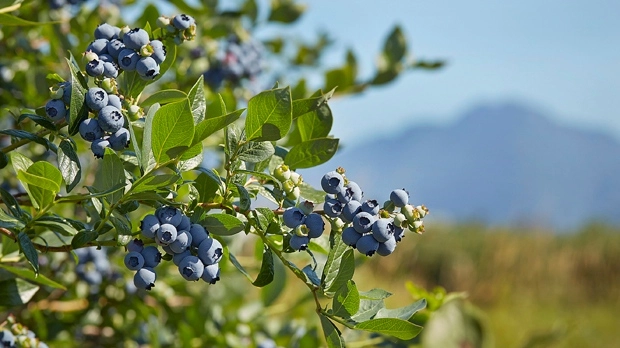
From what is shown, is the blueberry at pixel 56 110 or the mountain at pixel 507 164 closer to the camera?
the blueberry at pixel 56 110

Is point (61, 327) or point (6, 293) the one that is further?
point (61, 327)

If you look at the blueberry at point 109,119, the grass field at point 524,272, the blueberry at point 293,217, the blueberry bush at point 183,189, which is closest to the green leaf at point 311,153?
the blueberry bush at point 183,189

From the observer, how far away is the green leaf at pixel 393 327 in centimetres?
74

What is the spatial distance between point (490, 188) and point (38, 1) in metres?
133

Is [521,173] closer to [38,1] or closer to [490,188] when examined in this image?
[490,188]

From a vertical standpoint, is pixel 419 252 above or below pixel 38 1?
above

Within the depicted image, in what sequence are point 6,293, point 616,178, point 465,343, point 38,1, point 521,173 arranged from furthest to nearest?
point 521,173
point 616,178
point 38,1
point 465,343
point 6,293

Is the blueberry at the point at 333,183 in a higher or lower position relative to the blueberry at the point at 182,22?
higher

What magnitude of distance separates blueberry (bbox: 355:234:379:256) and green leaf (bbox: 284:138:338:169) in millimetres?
130

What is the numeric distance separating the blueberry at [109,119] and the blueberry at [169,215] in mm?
98

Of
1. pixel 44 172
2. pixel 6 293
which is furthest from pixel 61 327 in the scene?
pixel 44 172

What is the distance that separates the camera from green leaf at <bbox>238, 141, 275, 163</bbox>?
75cm

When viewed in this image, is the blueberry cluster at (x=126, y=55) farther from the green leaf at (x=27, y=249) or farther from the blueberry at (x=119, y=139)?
the green leaf at (x=27, y=249)

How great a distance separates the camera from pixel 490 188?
129500 mm
